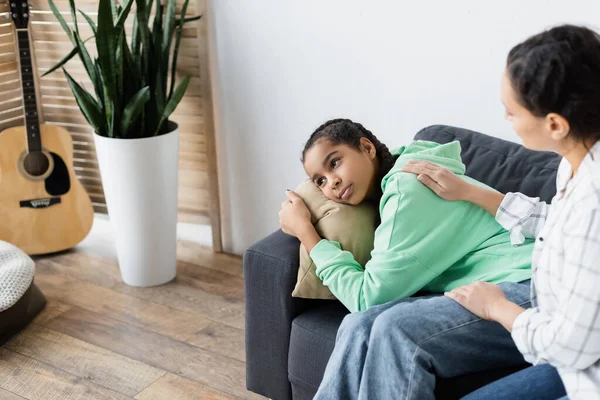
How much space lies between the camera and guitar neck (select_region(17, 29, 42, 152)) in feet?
10.2

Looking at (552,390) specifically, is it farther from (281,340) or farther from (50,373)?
(50,373)

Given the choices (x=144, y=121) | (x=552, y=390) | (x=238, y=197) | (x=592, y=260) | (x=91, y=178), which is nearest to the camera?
(x=592, y=260)

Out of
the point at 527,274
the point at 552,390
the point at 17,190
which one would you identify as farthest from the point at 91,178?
the point at 552,390

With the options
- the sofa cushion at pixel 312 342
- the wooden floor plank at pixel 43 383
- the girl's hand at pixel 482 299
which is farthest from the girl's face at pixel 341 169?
the wooden floor plank at pixel 43 383

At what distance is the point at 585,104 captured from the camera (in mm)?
1254

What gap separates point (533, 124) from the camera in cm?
131

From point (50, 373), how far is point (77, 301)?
0.49 metres

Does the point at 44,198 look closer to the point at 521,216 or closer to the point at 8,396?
the point at 8,396

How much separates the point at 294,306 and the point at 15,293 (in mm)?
1086

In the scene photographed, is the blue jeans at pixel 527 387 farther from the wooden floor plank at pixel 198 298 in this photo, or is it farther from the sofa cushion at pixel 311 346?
the wooden floor plank at pixel 198 298

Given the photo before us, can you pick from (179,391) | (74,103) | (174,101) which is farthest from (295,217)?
(74,103)

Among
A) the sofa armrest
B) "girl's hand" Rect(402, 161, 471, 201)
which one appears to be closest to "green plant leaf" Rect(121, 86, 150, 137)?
the sofa armrest

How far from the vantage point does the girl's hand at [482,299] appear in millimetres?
1510

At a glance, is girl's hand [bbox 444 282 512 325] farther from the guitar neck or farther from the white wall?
the guitar neck
